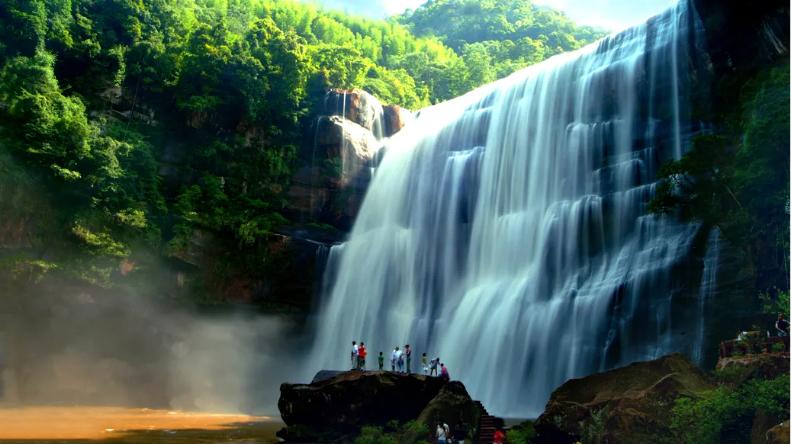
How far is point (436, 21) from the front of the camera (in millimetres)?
96438

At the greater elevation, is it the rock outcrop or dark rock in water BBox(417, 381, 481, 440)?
the rock outcrop

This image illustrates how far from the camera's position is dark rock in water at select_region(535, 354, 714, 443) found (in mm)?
16125

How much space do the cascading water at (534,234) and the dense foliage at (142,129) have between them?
642 centimetres

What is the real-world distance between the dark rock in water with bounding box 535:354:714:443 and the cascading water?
6.03m

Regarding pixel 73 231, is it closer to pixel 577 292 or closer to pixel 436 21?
pixel 577 292

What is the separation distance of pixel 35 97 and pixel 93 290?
9343mm

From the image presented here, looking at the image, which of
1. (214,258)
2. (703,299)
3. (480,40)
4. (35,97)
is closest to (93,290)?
(214,258)

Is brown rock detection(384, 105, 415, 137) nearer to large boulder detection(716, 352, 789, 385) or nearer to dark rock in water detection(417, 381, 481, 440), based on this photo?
dark rock in water detection(417, 381, 481, 440)

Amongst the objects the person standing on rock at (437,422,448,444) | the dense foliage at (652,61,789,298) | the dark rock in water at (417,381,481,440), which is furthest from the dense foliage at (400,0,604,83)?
the person standing on rock at (437,422,448,444)

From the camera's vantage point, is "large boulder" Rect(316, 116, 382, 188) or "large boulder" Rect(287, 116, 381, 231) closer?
"large boulder" Rect(287, 116, 381, 231)

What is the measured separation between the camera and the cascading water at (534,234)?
24.8 metres

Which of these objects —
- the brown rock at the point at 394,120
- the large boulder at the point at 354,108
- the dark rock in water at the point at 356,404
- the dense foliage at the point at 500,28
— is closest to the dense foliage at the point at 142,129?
the large boulder at the point at 354,108

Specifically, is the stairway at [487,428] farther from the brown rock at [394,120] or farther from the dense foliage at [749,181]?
the brown rock at [394,120]

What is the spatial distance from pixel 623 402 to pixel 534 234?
1325cm
